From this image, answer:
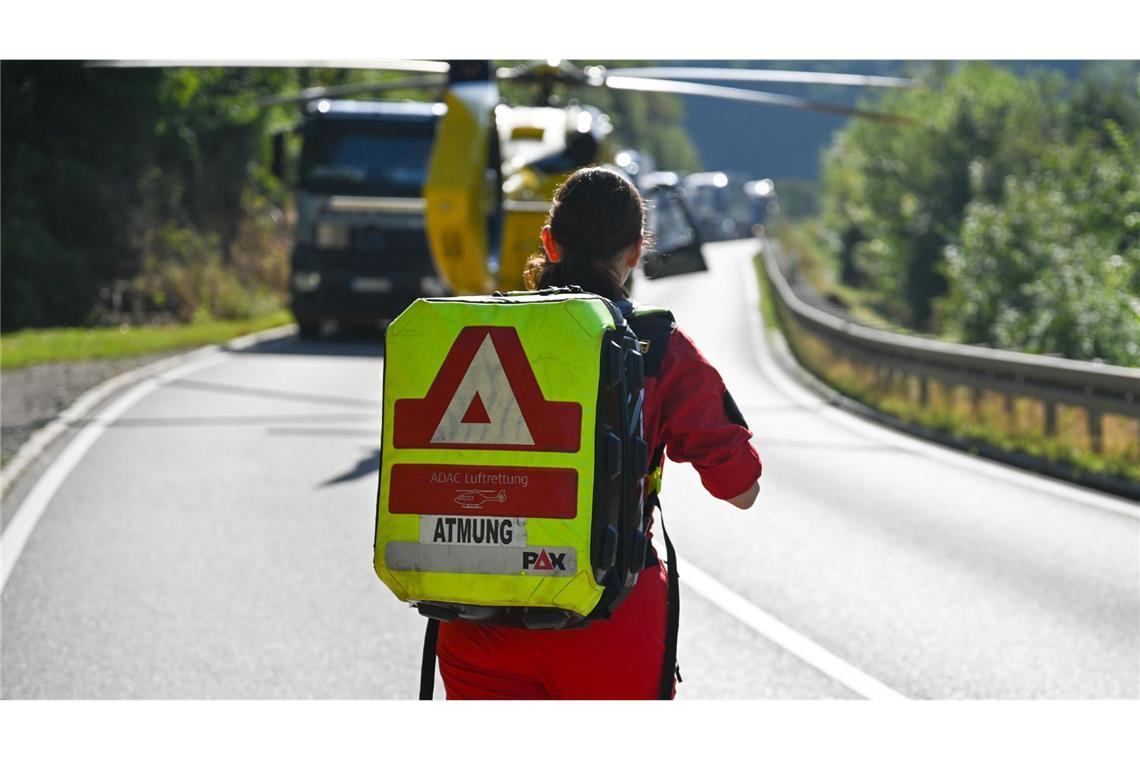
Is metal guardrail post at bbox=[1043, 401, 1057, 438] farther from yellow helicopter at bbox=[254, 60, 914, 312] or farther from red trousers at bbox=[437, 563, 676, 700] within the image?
red trousers at bbox=[437, 563, 676, 700]

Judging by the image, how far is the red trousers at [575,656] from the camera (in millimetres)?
3459

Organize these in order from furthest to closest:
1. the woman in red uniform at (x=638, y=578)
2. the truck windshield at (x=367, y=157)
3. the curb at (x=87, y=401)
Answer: the truck windshield at (x=367, y=157) → the curb at (x=87, y=401) → the woman in red uniform at (x=638, y=578)

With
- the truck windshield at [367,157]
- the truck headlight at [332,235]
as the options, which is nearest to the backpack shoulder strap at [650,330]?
the truck windshield at [367,157]

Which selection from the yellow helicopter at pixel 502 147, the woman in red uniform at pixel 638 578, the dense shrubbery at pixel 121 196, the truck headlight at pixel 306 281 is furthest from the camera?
the dense shrubbery at pixel 121 196

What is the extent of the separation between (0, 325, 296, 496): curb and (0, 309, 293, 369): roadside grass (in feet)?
1.22

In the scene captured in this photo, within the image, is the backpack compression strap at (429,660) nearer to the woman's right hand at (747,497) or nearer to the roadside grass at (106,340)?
the woman's right hand at (747,497)

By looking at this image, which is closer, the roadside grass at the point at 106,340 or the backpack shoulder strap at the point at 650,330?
the backpack shoulder strap at the point at 650,330

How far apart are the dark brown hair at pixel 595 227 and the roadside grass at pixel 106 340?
56.0ft

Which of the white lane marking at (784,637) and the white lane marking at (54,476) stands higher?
the white lane marking at (784,637)

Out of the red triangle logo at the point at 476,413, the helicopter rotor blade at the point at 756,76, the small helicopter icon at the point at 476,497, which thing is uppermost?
the helicopter rotor blade at the point at 756,76

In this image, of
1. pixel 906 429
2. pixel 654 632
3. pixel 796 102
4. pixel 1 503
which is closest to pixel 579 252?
pixel 654 632

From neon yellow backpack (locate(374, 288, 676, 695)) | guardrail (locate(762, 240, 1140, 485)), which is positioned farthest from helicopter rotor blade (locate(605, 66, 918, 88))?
neon yellow backpack (locate(374, 288, 676, 695))

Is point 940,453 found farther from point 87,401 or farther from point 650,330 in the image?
point 650,330

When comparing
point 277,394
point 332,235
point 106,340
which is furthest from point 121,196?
point 277,394
